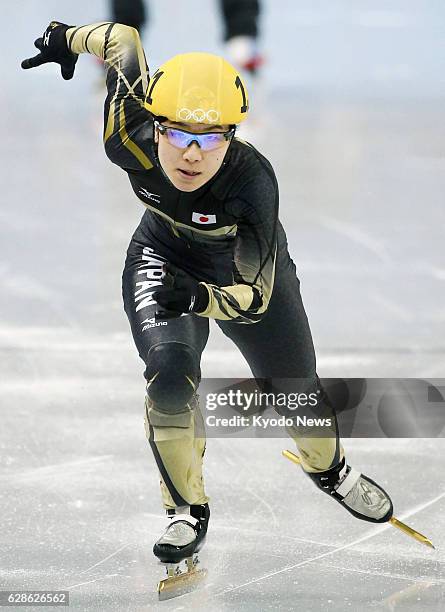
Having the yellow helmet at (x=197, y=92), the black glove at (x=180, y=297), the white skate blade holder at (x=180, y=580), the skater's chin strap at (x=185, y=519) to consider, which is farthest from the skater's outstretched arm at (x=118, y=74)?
the white skate blade holder at (x=180, y=580)

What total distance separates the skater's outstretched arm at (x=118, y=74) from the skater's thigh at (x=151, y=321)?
1.27 feet

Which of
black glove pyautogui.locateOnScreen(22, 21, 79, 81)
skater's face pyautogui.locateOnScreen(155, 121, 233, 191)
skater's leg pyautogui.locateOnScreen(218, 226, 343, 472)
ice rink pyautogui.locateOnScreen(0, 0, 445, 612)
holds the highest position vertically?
black glove pyautogui.locateOnScreen(22, 21, 79, 81)

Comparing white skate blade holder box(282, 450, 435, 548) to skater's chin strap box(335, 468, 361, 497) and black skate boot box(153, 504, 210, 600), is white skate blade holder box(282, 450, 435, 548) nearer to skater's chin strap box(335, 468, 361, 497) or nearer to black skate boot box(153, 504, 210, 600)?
skater's chin strap box(335, 468, 361, 497)

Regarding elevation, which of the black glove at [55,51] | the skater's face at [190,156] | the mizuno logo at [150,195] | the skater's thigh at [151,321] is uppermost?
the black glove at [55,51]

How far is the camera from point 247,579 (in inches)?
160

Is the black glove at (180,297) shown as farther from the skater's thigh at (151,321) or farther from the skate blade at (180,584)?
the skate blade at (180,584)

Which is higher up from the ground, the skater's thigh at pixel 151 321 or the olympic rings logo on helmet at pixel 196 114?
the olympic rings logo on helmet at pixel 196 114

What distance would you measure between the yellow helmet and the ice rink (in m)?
1.61

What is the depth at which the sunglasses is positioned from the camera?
3.65 metres

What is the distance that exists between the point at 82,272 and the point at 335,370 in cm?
182

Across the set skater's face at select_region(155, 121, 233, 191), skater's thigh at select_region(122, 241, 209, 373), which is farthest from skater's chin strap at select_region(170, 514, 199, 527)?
skater's face at select_region(155, 121, 233, 191)

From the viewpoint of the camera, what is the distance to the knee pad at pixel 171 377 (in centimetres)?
382

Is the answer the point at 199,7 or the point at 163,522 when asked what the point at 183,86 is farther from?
the point at 199,7

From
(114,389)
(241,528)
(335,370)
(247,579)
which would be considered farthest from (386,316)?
(247,579)
